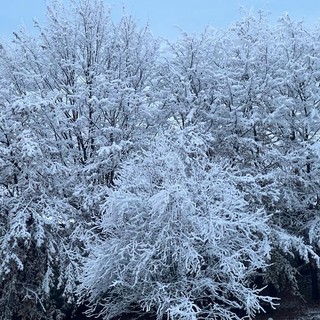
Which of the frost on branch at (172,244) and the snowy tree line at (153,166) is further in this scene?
the snowy tree line at (153,166)

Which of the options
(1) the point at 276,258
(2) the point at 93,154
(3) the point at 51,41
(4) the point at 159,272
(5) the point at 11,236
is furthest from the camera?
(3) the point at 51,41

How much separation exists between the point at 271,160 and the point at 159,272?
606 centimetres

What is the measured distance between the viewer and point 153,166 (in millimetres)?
11352

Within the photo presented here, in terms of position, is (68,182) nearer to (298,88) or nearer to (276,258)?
(276,258)

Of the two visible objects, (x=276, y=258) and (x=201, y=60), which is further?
(x=201, y=60)

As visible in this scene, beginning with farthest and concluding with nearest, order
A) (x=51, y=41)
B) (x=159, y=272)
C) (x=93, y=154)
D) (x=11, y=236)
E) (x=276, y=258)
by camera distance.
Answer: (x=51, y=41) < (x=93, y=154) < (x=276, y=258) < (x=11, y=236) < (x=159, y=272)

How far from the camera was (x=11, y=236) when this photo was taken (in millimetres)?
12844

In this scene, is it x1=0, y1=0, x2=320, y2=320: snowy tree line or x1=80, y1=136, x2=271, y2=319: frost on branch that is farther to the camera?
x1=0, y1=0, x2=320, y2=320: snowy tree line

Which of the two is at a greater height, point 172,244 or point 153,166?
point 153,166

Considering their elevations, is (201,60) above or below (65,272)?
above

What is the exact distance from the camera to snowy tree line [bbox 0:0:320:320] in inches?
426

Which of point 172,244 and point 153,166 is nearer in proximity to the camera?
point 172,244

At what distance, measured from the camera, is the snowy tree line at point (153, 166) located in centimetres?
1082

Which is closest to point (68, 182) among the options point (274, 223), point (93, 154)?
point (93, 154)
